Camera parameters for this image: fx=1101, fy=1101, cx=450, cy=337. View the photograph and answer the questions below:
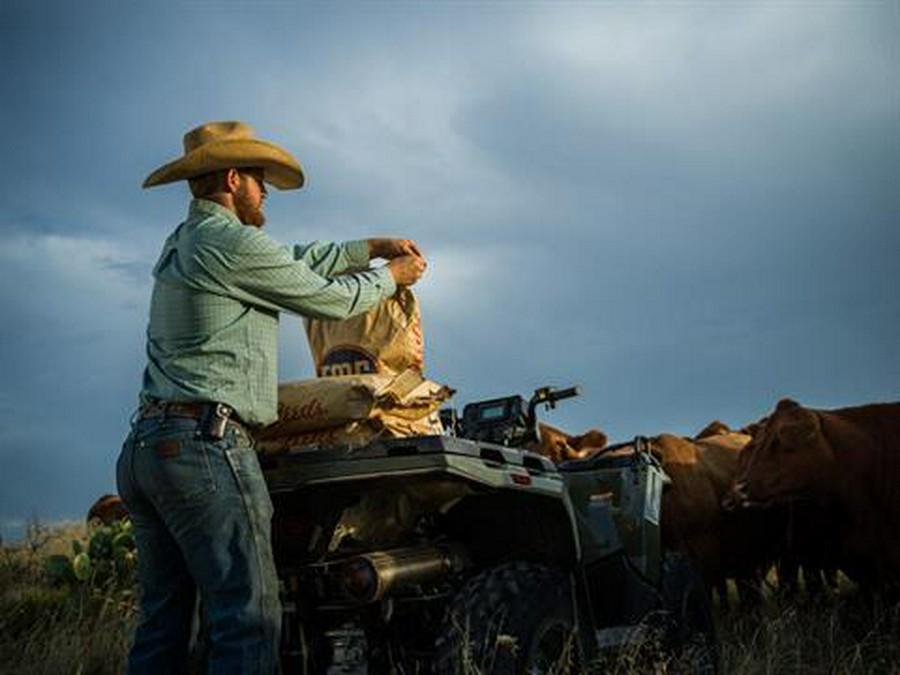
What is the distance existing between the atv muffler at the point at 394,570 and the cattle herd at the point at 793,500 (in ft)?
17.0

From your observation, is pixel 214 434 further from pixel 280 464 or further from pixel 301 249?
pixel 301 249

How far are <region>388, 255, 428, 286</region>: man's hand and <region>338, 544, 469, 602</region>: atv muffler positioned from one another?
3.63ft

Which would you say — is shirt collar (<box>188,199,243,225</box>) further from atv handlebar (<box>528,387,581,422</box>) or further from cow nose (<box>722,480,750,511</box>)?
cow nose (<box>722,480,750,511</box>)

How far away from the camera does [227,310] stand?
4.09 metres

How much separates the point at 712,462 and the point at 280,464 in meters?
7.31

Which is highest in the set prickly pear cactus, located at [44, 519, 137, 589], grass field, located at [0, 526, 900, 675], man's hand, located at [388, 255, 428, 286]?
man's hand, located at [388, 255, 428, 286]

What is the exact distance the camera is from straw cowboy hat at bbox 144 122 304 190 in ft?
14.3

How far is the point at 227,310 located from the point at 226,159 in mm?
652

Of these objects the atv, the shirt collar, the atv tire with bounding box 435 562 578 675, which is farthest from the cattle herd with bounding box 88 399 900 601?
the shirt collar

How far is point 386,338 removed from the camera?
4875 millimetres

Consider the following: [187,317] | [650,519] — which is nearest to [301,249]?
[187,317]

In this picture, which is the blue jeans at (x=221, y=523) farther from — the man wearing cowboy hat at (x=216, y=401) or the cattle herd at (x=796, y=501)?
the cattle herd at (x=796, y=501)

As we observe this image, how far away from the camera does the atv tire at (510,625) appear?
13.8 ft

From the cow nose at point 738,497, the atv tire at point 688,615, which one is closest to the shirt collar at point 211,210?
the atv tire at point 688,615
